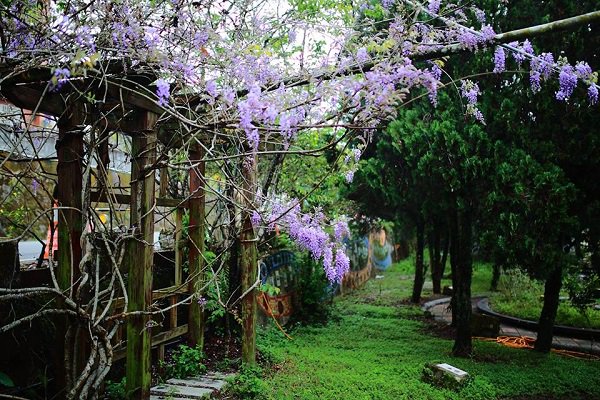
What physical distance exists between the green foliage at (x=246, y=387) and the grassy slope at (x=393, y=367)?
9 cm

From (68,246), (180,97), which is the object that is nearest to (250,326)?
(68,246)

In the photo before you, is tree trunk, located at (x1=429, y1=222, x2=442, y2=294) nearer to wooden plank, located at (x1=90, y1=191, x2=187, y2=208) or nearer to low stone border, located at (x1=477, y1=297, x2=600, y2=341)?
low stone border, located at (x1=477, y1=297, x2=600, y2=341)

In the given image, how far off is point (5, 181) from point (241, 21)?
8.57ft

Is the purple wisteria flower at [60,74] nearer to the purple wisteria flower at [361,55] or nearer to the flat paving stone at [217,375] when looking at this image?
the purple wisteria flower at [361,55]

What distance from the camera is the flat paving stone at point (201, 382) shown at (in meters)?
4.12

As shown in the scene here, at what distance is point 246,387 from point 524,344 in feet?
17.6

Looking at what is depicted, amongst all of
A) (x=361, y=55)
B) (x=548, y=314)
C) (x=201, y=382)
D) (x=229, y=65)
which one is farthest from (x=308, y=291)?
(x=361, y=55)

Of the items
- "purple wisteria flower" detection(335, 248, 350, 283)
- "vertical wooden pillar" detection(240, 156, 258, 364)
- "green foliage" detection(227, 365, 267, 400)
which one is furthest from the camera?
"vertical wooden pillar" detection(240, 156, 258, 364)

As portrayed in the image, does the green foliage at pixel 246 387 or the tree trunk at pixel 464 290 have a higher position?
the tree trunk at pixel 464 290

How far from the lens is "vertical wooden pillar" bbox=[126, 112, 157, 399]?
336 centimetres

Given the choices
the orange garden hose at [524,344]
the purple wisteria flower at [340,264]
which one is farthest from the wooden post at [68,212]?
the orange garden hose at [524,344]

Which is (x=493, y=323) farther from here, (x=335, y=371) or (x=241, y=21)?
(x=241, y=21)

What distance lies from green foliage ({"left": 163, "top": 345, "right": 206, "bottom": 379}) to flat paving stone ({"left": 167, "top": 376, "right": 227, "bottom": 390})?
0.30ft

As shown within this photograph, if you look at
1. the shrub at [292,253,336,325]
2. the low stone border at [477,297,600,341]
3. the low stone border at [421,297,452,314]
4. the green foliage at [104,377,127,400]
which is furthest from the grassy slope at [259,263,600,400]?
the low stone border at [421,297,452,314]
